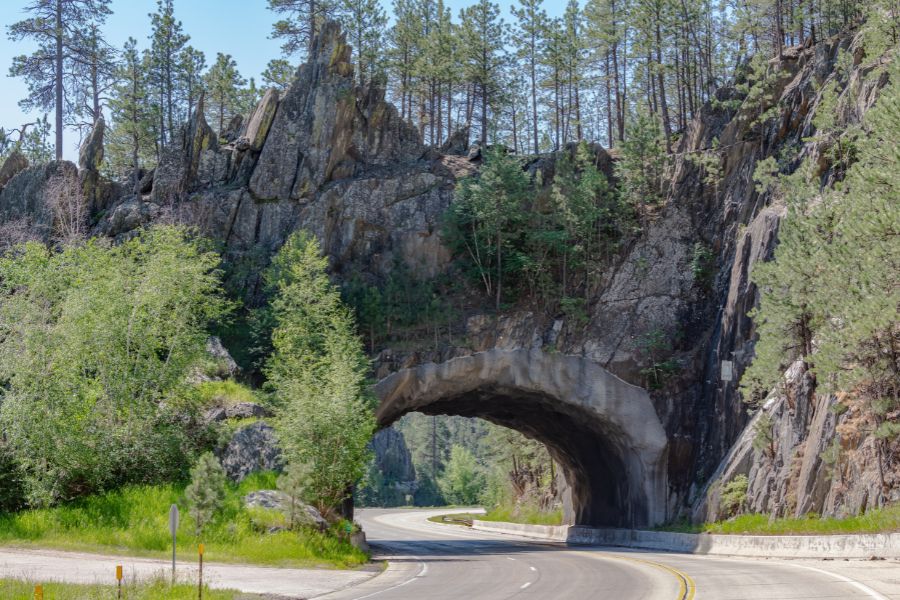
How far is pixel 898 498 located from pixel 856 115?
55.3ft

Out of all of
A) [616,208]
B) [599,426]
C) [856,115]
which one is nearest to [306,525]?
[599,426]

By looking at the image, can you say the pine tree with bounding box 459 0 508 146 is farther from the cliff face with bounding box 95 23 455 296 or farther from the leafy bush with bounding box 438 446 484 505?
the leafy bush with bounding box 438 446 484 505

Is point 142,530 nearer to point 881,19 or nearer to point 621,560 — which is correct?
point 621,560

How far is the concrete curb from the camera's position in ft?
74.4

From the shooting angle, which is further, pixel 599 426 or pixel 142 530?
pixel 599 426

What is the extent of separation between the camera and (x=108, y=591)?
639 inches

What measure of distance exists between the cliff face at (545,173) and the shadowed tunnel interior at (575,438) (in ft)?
9.90

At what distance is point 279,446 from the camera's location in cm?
3244

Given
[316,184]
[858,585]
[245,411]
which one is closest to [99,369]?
[245,411]

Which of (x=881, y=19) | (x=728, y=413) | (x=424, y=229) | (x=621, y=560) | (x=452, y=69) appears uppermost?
(x=452, y=69)

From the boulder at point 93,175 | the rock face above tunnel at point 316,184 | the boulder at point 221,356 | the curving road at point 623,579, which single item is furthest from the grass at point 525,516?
the boulder at point 93,175

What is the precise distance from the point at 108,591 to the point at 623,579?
1134cm

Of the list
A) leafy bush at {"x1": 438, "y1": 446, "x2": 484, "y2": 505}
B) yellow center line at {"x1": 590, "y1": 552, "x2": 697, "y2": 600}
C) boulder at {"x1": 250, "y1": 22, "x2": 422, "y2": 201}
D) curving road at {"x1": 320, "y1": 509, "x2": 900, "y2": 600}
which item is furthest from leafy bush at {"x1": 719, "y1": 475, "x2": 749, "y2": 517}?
leafy bush at {"x1": 438, "y1": 446, "x2": 484, "y2": 505}

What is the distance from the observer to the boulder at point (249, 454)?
1325 inches
